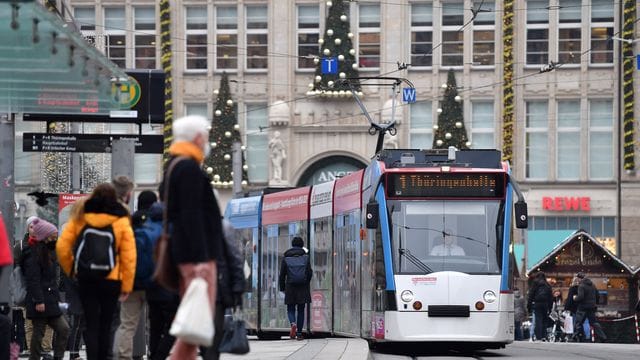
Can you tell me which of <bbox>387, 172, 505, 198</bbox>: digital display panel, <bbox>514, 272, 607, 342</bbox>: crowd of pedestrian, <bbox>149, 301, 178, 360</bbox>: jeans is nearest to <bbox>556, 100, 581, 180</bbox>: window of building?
<bbox>514, 272, 607, 342</bbox>: crowd of pedestrian

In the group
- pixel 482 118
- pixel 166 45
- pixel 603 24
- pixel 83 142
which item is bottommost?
pixel 83 142

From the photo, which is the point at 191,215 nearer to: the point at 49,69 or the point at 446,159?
the point at 49,69

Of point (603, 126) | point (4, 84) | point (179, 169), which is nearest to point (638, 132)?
point (603, 126)

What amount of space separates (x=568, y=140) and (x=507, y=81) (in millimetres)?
3129

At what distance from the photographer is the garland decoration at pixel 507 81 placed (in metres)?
55.4

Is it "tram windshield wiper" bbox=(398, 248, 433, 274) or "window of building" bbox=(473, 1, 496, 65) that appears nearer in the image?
"tram windshield wiper" bbox=(398, 248, 433, 274)

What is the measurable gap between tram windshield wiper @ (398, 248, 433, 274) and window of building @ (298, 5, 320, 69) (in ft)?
118

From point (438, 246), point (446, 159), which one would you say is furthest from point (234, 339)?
Answer: point (446, 159)

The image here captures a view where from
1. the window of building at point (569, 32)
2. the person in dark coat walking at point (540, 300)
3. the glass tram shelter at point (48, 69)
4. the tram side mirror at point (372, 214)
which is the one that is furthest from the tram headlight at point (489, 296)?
the window of building at point (569, 32)

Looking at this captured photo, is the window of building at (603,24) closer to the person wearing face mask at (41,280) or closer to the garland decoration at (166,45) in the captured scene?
the garland decoration at (166,45)

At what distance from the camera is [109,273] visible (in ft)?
38.8

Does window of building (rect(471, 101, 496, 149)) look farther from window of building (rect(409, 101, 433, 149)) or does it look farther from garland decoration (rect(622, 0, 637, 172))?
garland decoration (rect(622, 0, 637, 172))

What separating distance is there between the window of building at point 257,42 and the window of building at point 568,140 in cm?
1071

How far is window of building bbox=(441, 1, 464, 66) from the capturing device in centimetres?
5653
